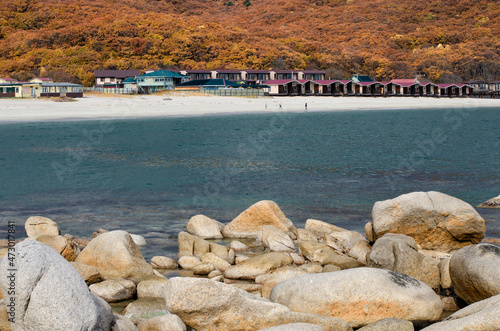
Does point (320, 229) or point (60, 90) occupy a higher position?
point (60, 90)

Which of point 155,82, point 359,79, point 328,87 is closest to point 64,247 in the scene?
point 155,82

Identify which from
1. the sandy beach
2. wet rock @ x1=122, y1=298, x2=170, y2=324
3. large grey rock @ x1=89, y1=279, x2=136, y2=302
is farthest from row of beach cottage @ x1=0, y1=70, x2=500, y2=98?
wet rock @ x1=122, y1=298, x2=170, y2=324

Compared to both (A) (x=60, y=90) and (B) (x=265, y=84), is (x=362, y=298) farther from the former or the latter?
(B) (x=265, y=84)

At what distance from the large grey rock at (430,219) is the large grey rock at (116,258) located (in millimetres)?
5823

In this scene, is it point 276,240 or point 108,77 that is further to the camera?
point 108,77

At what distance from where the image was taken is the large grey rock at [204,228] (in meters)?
14.8

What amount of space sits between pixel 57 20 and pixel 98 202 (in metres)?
178

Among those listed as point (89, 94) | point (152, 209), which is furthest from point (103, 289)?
point (89, 94)

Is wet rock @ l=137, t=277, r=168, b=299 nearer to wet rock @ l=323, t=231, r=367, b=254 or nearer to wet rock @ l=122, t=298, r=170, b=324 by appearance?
wet rock @ l=122, t=298, r=170, b=324

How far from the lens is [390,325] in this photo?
24.3 feet

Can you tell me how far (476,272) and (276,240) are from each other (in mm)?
5706

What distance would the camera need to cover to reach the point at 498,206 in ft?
59.3

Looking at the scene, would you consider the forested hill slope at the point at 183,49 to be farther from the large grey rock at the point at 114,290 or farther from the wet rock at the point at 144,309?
the wet rock at the point at 144,309

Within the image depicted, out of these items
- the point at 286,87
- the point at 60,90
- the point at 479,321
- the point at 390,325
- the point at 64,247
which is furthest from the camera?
the point at 286,87
